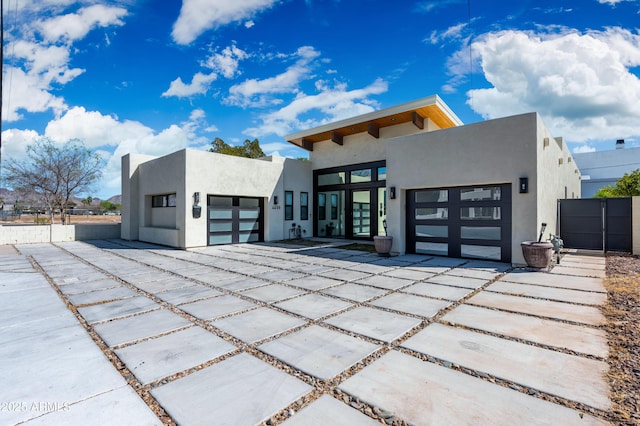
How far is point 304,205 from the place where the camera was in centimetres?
1442

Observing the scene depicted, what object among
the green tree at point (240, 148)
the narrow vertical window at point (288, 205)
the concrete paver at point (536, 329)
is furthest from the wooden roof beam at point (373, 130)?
the green tree at point (240, 148)

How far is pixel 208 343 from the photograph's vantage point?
2.98 meters

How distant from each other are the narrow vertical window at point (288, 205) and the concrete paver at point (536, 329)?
1028cm

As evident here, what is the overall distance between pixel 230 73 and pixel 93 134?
43.5ft

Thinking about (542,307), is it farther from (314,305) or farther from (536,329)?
(314,305)

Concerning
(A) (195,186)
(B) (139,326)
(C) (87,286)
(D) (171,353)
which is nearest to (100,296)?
(C) (87,286)

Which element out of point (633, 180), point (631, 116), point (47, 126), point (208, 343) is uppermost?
point (631, 116)

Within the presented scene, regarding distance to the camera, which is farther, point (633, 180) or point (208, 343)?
point (633, 180)

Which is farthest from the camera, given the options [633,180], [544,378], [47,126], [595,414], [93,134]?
[93,134]

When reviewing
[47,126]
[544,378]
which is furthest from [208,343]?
[47,126]

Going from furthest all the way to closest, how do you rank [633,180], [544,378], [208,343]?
[633,180], [208,343], [544,378]

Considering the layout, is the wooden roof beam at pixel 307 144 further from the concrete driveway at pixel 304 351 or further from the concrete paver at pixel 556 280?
the concrete paver at pixel 556 280

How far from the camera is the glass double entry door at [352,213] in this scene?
1225 cm

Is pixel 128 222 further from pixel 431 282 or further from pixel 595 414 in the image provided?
pixel 595 414
